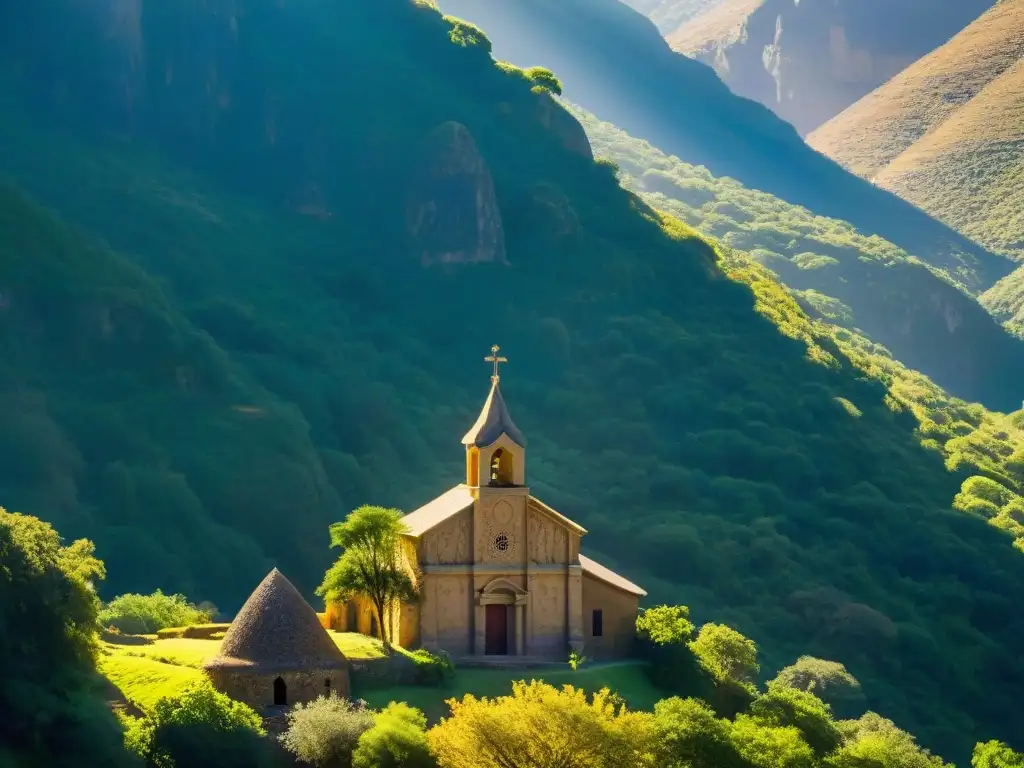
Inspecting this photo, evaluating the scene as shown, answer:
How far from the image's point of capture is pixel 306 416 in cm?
17638

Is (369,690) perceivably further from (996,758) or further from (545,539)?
(996,758)

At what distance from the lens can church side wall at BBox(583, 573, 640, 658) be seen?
104875 mm

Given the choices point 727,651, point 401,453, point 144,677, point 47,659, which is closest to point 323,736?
point 144,677

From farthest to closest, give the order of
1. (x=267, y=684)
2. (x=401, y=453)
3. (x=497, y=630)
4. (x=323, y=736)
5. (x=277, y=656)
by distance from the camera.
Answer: (x=401, y=453), (x=497, y=630), (x=277, y=656), (x=267, y=684), (x=323, y=736)

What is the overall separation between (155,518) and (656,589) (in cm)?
3518

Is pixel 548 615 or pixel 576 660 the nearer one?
pixel 576 660

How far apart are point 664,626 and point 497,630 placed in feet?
26.5

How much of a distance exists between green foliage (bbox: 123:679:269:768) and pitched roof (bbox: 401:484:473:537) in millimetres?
20868

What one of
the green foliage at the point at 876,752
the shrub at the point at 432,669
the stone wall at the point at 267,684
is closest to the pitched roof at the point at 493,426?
the shrub at the point at 432,669

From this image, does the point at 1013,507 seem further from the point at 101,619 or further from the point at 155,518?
the point at 101,619

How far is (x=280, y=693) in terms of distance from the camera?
87875 mm

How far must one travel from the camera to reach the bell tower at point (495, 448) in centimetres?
10369

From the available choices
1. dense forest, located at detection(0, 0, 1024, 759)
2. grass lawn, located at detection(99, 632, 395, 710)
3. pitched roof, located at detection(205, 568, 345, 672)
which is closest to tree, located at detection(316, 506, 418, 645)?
grass lawn, located at detection(99, 632, 395, 710)

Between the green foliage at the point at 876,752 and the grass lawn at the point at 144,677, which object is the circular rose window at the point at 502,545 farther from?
the grass lawn at the point at 144,677
